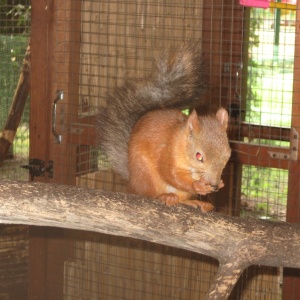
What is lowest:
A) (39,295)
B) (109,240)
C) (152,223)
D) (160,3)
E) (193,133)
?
(39,295)

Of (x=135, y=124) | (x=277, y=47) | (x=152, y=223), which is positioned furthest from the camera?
(x=277, y=47)

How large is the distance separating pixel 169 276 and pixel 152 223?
5.39 ft

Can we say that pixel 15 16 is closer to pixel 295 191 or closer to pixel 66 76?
pixel 66 76

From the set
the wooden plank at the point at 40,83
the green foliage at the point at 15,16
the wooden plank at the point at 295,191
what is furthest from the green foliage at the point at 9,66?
the wooden plank at the point at 295,191

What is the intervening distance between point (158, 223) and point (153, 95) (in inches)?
34.3

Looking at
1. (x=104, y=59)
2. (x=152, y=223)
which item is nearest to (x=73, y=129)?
(x=104, y=59)

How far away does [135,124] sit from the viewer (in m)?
2.81

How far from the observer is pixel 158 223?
2129 millimetres

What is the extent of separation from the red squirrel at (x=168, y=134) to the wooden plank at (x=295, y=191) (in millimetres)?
392

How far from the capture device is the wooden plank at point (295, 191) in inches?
115

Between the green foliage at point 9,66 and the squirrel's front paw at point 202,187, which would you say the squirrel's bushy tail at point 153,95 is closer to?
the squirrel's front paw at point 202,187

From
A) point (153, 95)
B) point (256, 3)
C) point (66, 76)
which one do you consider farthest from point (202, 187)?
point (66, 76)

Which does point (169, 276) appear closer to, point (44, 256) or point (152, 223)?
point (44, 256)

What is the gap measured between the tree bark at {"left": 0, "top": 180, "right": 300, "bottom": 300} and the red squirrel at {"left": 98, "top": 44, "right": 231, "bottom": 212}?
0.20m
